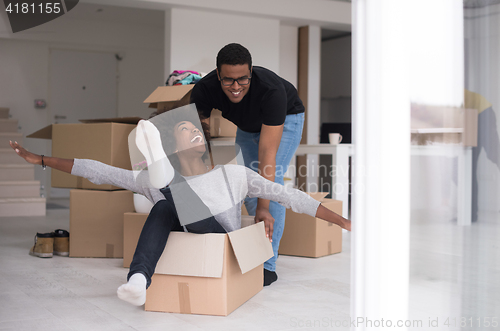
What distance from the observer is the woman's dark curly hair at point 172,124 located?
1648 mm

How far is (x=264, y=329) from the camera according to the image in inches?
54.8

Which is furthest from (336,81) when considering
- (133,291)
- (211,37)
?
(133,291)

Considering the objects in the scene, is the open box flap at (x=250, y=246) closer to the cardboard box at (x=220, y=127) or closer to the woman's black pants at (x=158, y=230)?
the woman's black pants at (x=158, y=230)

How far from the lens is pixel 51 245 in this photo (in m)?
2.44

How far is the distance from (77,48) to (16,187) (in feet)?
8.35

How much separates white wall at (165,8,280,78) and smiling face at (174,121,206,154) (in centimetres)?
328

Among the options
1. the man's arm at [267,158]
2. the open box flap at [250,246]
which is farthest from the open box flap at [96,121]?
the open box flap at [250,246]

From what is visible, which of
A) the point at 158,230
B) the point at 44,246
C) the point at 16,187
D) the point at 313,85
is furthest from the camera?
the point at 313,85

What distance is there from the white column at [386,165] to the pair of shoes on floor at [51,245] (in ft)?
6.45

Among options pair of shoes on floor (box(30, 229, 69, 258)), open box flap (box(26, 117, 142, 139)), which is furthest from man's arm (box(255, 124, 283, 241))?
pair of shoes on floor (box(30, 229, 69, 258))

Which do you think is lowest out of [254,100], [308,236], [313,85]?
[308,236]

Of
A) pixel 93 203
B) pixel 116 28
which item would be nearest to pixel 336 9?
pixel 116 28

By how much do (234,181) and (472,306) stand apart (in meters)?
0.88

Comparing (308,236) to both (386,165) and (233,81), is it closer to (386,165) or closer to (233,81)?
(233,81)
